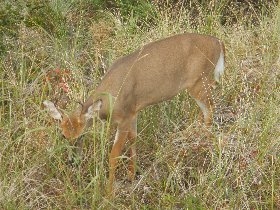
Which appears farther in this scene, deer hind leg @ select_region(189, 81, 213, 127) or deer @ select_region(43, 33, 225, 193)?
deer hind leg @ select_region(189, 81, 213, 127)

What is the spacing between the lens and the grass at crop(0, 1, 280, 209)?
4.14 m

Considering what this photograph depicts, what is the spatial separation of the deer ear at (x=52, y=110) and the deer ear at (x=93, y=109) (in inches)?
7.7

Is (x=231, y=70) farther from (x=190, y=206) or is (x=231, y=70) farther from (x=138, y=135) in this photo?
(x=190, y=206)

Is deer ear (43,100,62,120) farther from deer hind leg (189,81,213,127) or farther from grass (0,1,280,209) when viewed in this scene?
deer hind leg (189,81,213,127)

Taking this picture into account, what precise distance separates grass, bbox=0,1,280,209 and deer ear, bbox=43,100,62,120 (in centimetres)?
8

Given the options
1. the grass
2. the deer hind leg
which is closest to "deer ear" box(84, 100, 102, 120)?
the grass

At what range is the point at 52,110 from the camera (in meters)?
4.37

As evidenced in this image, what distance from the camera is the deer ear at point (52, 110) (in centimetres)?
433

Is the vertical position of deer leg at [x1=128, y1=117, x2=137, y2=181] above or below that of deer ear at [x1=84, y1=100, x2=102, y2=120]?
below

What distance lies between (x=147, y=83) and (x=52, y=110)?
101 centimetres

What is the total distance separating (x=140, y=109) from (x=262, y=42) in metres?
2.32

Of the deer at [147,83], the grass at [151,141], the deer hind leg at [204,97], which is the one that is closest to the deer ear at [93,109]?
the deer at [147,83]

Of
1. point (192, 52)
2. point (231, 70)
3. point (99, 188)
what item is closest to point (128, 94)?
point (192, 52)

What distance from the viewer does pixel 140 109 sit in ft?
16.6
